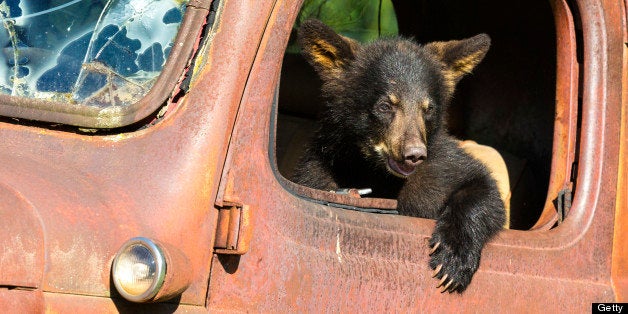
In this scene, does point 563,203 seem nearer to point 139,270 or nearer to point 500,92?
point 500,92

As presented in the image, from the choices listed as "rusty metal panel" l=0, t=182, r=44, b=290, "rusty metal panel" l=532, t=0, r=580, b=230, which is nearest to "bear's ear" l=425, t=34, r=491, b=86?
"rusty metal panel" l=532, t=0, r=580, b=230

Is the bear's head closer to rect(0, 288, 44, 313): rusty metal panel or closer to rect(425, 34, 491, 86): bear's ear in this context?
rect(425, 34, 491, 86): bear's ear

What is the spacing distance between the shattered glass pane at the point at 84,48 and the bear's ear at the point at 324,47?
159 centimetres

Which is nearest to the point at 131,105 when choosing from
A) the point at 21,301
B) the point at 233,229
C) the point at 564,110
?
the point at 233,229

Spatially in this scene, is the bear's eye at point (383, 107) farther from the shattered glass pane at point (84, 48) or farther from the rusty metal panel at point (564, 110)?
the shattered glass pane at point (84, 48)

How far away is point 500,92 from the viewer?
5.23 m

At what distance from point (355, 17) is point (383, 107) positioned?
3.80 ft

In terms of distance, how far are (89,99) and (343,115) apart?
90.6 inches

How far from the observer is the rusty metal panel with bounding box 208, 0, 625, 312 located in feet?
7.80

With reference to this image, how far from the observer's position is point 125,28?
243 cm

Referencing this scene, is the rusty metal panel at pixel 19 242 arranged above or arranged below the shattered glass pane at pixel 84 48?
below

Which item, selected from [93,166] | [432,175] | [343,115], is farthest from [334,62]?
[93,166]

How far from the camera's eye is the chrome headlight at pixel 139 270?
1982mm

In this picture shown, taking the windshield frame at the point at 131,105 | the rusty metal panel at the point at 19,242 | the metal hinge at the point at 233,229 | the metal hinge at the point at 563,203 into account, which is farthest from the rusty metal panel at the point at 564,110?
the rusty metal panel at the point at 19,242
